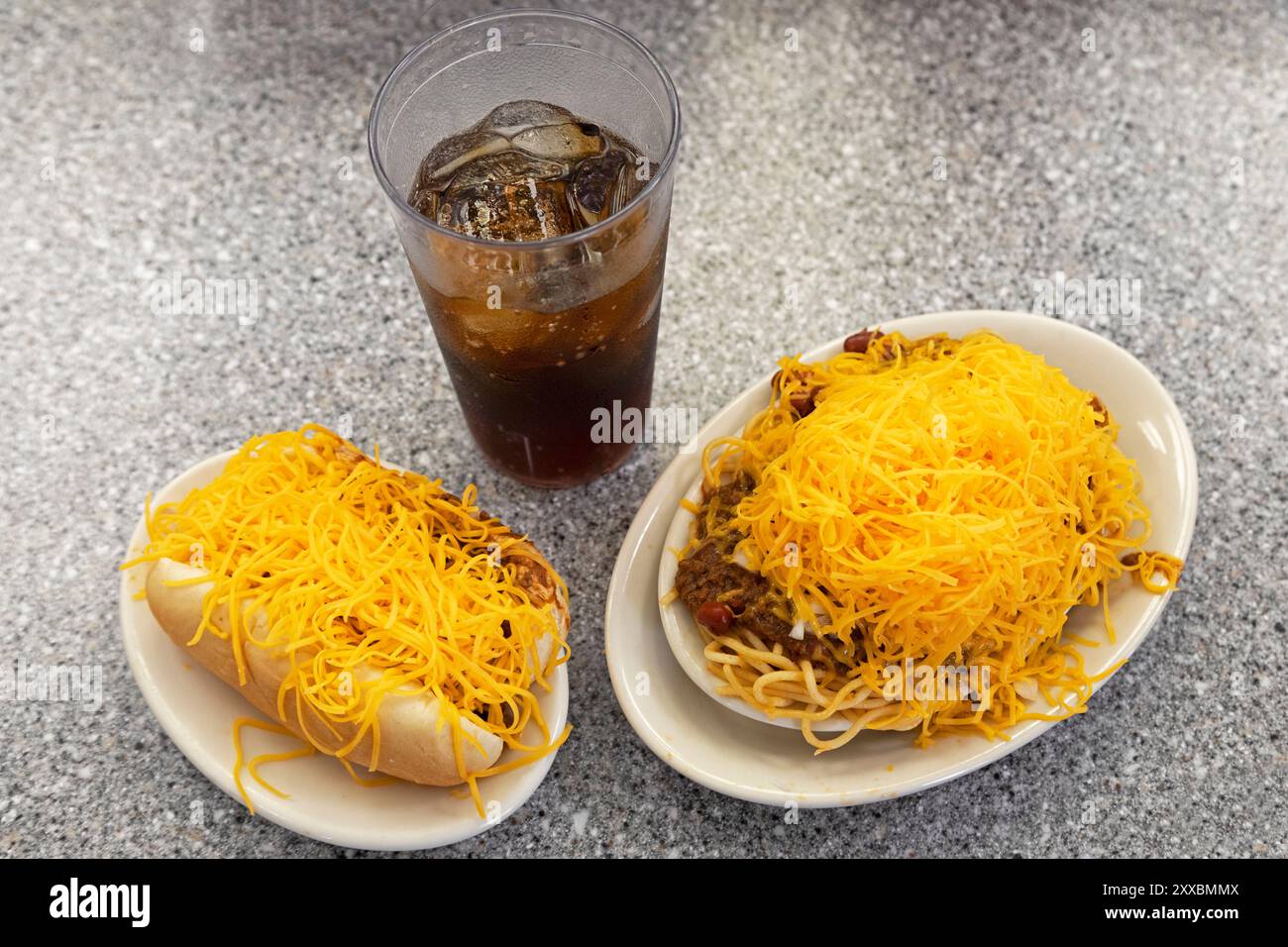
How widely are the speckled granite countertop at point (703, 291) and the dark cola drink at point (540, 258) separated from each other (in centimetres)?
27

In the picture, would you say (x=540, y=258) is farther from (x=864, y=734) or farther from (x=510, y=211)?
(x=864, y=734)

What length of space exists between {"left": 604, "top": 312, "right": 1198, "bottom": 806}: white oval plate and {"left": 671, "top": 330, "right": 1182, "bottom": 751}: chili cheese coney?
0.09 ft

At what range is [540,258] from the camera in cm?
111

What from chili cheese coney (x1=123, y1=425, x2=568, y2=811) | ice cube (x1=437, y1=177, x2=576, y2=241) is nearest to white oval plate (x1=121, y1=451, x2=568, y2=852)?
chili cheese coney (x1=123, y1=425, x2=568, y2=811)

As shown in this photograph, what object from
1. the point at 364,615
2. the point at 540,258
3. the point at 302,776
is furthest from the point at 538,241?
the point at 302,776

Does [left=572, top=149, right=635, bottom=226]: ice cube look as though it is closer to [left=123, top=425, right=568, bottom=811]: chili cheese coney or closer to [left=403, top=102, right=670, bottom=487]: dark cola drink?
[left=403, top=102, right=670, bottom=487]: dark cola drink

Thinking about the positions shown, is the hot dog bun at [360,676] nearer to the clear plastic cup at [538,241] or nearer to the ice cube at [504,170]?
the clear plastic cup at [538,241]

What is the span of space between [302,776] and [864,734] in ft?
2.00

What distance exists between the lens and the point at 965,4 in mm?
1999

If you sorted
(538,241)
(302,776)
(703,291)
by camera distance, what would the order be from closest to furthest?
(538,241), (302,776), (703,291)

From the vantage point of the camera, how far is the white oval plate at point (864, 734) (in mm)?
1192

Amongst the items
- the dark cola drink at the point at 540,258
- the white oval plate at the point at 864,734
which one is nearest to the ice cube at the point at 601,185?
the dark cola drink at the point at 540,258

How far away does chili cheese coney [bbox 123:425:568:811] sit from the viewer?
3.70 ft

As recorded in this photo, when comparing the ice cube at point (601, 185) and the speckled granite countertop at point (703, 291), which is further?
the speckled granite countertop at point (703, 291)
